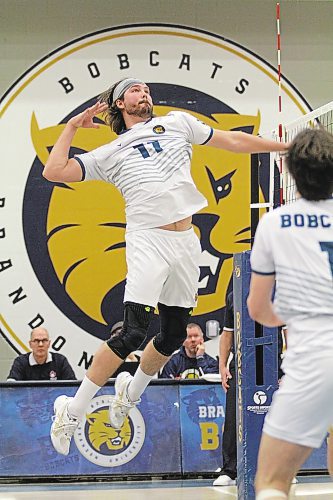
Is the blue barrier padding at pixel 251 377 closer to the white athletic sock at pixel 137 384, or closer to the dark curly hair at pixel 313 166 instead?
the white athletic sock at pixel 137 384

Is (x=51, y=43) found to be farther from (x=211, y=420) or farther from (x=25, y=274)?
(x=211, y=420)

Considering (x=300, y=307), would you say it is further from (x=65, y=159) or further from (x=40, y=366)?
(x=40, y=366)

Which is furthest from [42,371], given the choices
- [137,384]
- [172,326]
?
[172,326]

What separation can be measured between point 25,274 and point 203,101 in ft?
10.4

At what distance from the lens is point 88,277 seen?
11758mm

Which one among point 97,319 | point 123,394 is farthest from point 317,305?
point 97,319

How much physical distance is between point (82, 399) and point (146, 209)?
1.31 meters

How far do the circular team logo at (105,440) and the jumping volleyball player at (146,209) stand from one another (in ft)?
10.8

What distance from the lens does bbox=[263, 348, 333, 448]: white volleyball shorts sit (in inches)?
144

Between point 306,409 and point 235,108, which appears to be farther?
point 235,108

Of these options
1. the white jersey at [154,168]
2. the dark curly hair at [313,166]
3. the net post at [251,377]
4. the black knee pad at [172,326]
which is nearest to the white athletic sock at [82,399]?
the black knee pad at [172,326]

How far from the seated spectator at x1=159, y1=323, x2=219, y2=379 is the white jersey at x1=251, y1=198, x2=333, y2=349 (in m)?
6.52

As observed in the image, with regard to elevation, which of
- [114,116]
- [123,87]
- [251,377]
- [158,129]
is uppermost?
[123,87]

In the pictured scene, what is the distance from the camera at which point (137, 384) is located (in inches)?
246
